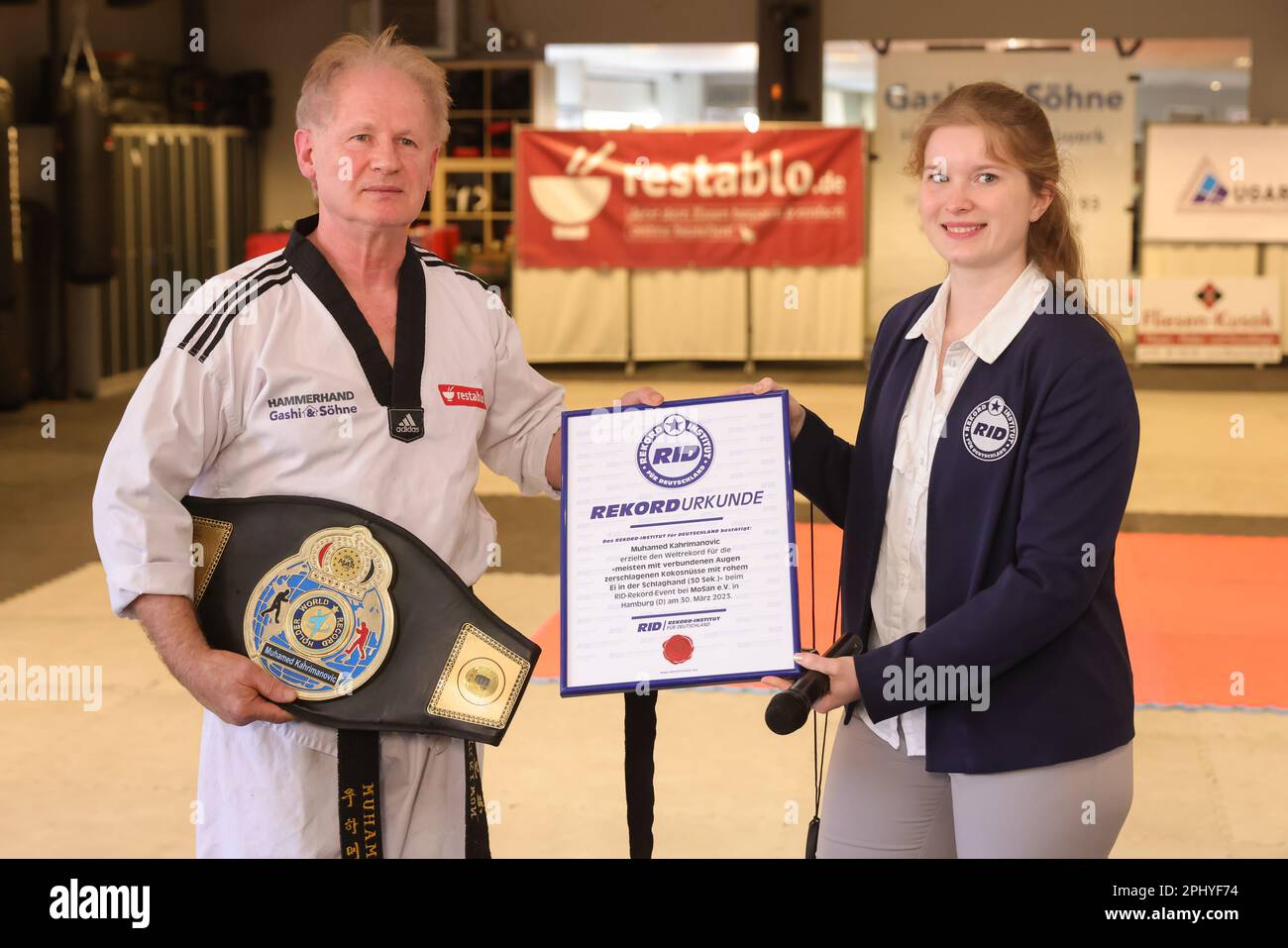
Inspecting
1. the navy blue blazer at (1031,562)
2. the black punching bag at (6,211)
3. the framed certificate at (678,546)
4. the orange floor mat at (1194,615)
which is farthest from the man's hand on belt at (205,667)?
the black punching bag at (6,211)

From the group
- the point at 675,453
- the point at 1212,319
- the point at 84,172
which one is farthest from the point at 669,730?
the point at 1212,319

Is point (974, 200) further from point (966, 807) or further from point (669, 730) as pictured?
point (669, 730)

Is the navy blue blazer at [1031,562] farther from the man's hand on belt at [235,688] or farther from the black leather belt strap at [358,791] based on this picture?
the man's hand on belt at [235,688]

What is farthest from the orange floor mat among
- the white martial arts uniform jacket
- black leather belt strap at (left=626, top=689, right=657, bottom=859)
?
the white martial arts uniform jacket

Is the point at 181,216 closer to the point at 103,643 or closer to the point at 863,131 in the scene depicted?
the point at 863,131

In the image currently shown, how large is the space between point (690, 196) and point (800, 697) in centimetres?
1037

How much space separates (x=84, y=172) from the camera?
10.1m

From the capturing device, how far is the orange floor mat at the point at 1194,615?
15.6 ft

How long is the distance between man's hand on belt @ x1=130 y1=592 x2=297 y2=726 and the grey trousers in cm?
81

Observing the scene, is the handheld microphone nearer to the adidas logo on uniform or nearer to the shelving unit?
the adidas logo on uniform

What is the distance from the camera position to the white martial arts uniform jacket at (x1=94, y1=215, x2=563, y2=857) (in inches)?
76.8

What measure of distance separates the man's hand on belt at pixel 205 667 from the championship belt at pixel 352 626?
1.5 inches

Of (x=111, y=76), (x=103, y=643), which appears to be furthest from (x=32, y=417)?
(x=103, y=643)

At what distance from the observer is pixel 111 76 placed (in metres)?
11.7
